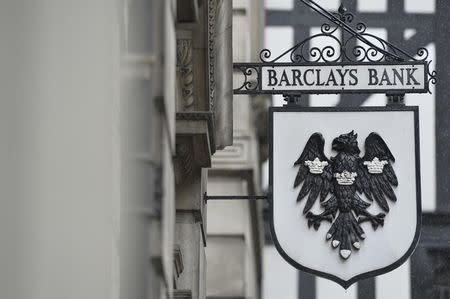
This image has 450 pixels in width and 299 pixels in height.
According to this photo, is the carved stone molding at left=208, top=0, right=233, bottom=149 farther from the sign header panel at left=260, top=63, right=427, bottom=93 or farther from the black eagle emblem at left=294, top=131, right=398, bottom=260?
the black eagle emblem at left=294, top=131, right=398, bottom=260

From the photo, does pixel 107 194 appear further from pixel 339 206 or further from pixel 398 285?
pixel 398 285

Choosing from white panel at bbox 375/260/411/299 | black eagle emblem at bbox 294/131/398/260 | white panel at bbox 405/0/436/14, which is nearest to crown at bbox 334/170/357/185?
black eagle emblem at bbox 294/131/398/260

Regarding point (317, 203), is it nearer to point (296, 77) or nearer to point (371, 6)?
point (296, 77)

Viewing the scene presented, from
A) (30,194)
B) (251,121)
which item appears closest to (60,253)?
(30,194)

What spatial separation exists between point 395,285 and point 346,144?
20798mm

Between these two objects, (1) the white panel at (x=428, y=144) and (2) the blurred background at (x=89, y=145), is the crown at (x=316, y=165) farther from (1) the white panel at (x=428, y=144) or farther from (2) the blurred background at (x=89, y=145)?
(1) the white panel at (x=428, y=144)

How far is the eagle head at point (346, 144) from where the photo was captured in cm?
1158

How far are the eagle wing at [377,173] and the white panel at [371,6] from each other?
22.9 meters

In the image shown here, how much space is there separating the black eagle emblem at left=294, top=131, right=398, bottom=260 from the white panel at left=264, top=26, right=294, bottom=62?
20312 millimetres

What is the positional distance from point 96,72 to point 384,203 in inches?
290

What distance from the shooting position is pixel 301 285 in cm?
3119

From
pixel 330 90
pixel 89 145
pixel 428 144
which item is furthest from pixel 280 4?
pixel 89 145

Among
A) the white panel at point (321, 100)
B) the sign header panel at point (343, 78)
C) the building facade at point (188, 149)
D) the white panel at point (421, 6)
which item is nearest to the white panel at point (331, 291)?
the white panel at point (321, 100)

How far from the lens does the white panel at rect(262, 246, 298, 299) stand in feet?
101
